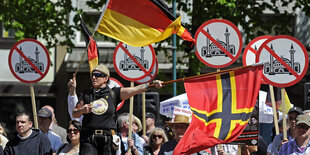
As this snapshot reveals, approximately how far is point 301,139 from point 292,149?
172 millimetres

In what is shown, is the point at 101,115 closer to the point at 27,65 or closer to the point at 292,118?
the point at 27,65

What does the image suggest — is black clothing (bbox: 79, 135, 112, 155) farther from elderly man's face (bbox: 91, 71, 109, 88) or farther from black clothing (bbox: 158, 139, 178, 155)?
black clothing (bbox: 158, 139, 178, 155)

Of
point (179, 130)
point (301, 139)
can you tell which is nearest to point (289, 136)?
point (301, 139)

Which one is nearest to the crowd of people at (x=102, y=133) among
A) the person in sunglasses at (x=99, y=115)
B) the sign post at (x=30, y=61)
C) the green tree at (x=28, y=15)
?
the person in sunglasses at (x=99, y=115)

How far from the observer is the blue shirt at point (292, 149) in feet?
32.6

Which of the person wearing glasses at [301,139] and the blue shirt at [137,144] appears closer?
the person wearing glasses at [301,139]

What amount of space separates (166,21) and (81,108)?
185 cm

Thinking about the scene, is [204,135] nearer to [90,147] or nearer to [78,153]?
[90,147]

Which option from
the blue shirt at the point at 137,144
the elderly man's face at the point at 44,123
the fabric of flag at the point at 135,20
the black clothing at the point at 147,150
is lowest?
the black clothing at the point at 147,150

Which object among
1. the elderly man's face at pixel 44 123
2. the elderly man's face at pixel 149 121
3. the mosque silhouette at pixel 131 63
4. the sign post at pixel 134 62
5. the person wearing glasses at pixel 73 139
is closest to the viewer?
the person wearing glasses at pixel 73 139

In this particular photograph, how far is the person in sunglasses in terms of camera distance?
9.57m

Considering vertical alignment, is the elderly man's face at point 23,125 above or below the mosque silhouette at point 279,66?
below

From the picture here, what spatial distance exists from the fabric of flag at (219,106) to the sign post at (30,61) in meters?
3.31

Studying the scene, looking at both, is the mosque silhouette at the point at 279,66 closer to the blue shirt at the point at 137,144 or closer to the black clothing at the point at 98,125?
the blue shirt at the point at 137,144
